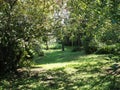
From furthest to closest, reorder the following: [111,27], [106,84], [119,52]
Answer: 1. [106,84]
2. [111,27]
3. [119,52]

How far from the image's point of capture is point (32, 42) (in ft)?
50.4

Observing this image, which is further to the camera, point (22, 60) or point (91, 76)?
point (22, 60)

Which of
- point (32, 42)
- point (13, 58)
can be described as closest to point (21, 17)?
point (32, 42)

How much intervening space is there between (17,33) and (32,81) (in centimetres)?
258

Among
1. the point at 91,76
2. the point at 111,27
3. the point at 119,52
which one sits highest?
the point at 111,27

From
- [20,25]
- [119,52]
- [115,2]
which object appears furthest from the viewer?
[20,25]

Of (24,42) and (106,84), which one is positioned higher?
(24,42)

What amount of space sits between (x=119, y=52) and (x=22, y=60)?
9800 mm

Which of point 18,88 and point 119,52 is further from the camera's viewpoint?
point 18,88

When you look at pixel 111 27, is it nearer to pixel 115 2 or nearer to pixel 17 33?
pixel 115 2

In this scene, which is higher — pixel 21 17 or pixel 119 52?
pixel 21 17

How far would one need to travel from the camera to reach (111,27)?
9.79 metres

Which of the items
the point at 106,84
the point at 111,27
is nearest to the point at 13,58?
the point at 106,84

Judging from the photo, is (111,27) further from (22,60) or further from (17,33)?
(22,60)
